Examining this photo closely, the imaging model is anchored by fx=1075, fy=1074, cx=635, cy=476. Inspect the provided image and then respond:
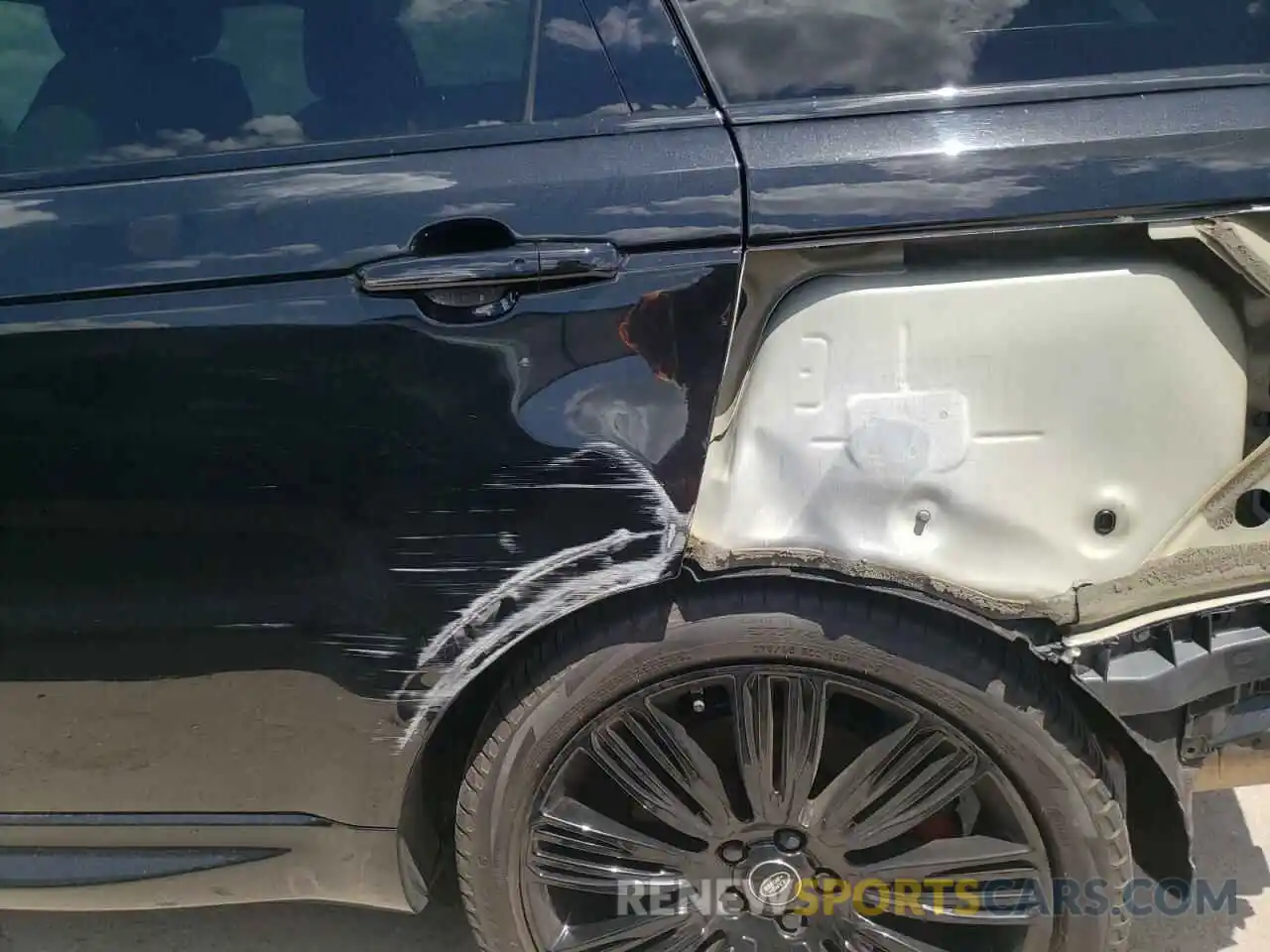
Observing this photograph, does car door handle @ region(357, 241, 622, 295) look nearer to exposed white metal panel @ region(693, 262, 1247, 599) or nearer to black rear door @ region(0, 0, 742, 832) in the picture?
black rear door @ region(0, 0, 742, 832)

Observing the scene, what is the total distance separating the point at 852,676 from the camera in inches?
63.1

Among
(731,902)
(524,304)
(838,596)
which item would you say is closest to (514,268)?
(524,304)

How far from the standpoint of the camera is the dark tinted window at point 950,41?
1532 mm

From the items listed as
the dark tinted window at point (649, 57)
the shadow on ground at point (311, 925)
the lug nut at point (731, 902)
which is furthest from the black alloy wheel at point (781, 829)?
the dark tinted window at point (649, 57)

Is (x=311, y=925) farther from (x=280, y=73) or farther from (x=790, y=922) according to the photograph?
(x=280, y=73)

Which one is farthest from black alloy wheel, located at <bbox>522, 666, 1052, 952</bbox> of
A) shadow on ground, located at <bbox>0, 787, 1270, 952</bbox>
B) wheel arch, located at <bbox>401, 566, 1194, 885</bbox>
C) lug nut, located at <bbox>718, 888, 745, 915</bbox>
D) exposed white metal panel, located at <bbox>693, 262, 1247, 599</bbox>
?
shadow on ground, located at <bbox>0, 787, 1270, 952</bbox>

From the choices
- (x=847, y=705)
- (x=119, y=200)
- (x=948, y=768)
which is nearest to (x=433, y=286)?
(x=119, y=200)

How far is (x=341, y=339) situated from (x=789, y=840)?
3.43 ft

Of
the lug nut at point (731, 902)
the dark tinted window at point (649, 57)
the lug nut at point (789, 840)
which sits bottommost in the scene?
the lug nut at point (731, 902)

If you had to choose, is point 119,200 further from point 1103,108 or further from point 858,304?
point 1103,108

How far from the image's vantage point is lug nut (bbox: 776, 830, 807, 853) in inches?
68.1

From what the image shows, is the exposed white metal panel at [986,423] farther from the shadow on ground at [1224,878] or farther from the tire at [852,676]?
the shadow on ground at [1224,878]

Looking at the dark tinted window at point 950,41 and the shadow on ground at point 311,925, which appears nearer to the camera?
the dark tinted window at point 950,41

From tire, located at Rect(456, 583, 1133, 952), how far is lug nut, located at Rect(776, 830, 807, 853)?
31cm
